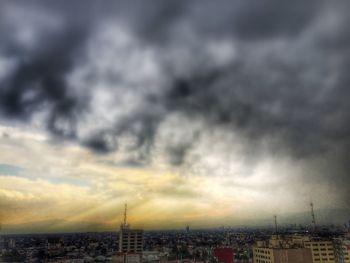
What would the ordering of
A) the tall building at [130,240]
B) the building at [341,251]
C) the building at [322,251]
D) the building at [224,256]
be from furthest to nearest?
the tall building at [130,240]
the building at [224,256]
the building at [322,251]
the building at [341,251]

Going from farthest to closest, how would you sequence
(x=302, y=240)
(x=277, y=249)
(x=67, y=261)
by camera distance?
(x=67, y=261) → (x=302, y=240) → (x=277, y=249)

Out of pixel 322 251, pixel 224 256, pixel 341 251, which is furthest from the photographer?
pixel 224 256

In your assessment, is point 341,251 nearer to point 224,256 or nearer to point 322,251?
point 322,251

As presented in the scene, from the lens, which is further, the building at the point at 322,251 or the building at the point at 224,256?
the building at the point at 224,256

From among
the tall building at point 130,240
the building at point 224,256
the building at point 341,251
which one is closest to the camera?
the building at point 341,251

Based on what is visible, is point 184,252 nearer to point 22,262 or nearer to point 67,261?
point 67,261

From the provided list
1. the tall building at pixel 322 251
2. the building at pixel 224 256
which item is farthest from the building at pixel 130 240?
the tall building at pixel 322 251

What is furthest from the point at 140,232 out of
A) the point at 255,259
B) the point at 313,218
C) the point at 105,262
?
the point at 313,218

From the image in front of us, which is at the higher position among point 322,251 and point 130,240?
point 130,240

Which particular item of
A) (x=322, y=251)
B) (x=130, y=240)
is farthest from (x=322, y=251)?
(x=130, y=240)

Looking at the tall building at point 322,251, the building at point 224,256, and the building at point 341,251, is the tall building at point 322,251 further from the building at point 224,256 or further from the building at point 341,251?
the building at point 224,256

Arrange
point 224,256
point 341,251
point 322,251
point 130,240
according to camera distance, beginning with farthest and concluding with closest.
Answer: point 130,240, point 224,256, point 341,251, point 322,251
